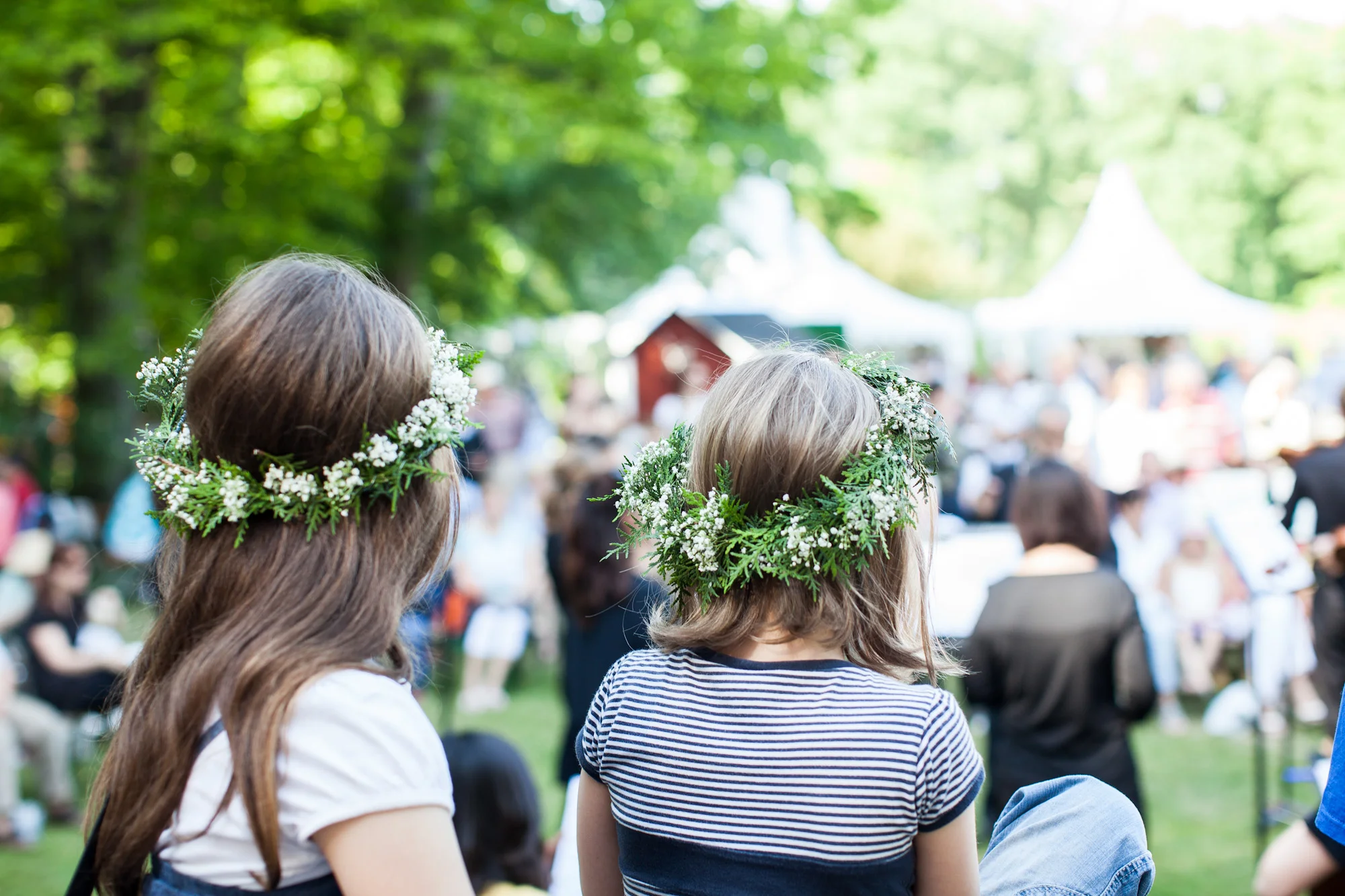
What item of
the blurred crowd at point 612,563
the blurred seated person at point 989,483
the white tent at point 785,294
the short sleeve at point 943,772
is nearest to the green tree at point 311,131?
the blurred crowd at point 612,563

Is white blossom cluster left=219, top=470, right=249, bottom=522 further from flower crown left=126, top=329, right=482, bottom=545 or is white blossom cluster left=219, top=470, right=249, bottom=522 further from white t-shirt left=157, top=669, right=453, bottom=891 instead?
white t-shirt left=157, top=669, right=453, bottom=891

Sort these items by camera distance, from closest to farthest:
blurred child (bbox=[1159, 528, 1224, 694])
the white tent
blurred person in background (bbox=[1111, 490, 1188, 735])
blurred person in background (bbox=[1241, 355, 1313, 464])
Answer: blurred person in background (bbox=[1241, 355, 1313, 464])
blurred person in background (bbox=[1111, 490, 1188, 735])
blurred child (bbox=[1159, 528, 1224, 694])
the white tent

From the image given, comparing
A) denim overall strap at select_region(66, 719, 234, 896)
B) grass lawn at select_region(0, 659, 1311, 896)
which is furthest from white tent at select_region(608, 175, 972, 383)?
denim overall strap at select_region(66, 719, 234, 896)

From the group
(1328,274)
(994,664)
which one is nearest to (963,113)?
(1328,274)

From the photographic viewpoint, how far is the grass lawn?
4.77 meters

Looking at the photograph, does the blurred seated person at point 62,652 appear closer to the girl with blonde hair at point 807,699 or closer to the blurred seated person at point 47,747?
the blurred seated person at point 47,747

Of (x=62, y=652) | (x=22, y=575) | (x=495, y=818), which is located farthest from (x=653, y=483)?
(x=22, y=575)

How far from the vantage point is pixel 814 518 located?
157 centimetres

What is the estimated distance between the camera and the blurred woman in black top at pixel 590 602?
187 inches

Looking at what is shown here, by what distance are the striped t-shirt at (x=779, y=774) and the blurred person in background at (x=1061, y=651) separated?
2484mm

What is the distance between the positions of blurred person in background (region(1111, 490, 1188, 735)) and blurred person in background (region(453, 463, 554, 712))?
14.1 feet

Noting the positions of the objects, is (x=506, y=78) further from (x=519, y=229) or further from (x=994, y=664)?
(x=994, y=664)

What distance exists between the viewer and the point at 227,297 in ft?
A: 5.10

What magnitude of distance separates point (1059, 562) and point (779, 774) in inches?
106
